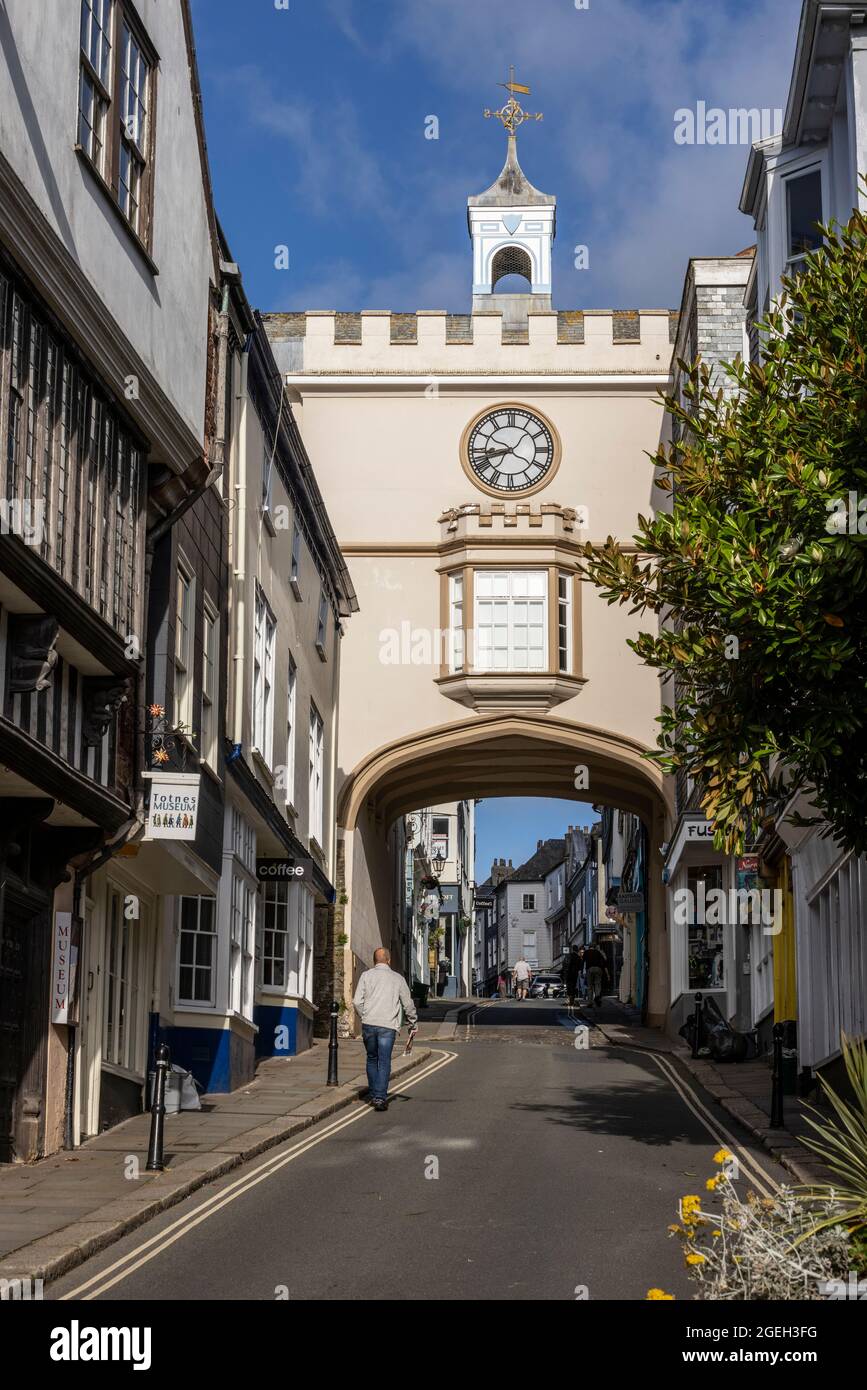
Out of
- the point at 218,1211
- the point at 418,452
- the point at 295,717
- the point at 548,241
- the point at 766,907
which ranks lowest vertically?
the point at 218,1211

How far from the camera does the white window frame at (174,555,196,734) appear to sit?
1733 centimetres

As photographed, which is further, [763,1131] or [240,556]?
[240,556]

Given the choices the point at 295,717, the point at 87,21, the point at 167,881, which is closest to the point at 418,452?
the point at 295,717

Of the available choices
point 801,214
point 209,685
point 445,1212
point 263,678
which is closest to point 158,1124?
point 445,1212

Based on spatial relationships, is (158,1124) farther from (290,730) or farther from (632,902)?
(632,902)

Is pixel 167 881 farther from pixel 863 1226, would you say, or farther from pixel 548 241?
pixel 548 241

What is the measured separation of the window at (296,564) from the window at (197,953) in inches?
274

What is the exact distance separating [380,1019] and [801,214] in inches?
424

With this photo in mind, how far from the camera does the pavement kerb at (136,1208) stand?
29.7 ft

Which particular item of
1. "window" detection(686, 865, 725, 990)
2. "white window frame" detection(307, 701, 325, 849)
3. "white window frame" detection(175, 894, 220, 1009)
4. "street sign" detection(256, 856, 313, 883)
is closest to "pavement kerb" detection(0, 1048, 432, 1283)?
"white window frame" detection(175, 894, 220, 1009)

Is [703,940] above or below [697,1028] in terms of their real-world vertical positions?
above

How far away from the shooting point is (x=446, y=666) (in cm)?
3431

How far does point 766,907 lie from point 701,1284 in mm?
18461

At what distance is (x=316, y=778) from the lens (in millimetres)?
30188
